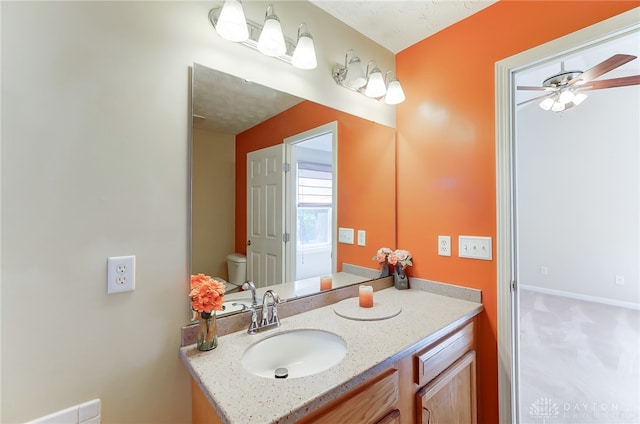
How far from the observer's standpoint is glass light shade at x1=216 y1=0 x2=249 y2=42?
98cm

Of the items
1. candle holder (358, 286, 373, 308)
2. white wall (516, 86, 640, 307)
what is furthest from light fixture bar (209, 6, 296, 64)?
white wall (516, 86, 640, 307)

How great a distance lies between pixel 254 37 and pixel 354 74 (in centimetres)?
58

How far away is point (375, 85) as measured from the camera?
5.13ft

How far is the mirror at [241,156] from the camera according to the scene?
3.46ft

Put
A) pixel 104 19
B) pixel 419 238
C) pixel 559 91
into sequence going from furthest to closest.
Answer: pixel 559 91
pixel 419 238
pixel 104 19

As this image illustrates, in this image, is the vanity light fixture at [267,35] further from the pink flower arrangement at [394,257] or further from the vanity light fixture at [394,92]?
the pink flower arrangement at [394,257]

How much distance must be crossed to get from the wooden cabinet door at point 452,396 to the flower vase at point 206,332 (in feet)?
2.69

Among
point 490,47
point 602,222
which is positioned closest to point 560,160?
point 602,222

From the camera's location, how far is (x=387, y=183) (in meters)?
1.84

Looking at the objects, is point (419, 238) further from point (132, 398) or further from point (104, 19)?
point (104, 19)

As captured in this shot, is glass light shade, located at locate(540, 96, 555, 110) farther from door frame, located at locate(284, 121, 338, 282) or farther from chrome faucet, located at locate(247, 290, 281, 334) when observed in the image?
chrome faucet, located at locate(247, 290, 281, 334)

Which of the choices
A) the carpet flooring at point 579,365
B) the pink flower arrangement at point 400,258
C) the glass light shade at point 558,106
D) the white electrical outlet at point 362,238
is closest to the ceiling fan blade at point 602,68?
the glass light shade at point 558,106

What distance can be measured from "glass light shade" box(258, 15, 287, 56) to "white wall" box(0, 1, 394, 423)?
189 mm

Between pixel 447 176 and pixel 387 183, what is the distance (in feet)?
1.25
